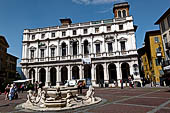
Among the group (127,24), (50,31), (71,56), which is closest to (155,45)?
(127,24)

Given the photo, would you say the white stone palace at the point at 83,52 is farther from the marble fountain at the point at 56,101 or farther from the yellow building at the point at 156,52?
the marble fountain at the point at 56,101

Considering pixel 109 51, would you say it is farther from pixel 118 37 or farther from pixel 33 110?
pixel 33 110

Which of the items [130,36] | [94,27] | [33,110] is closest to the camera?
[33,110]

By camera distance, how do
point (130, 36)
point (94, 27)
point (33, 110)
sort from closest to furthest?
point (33, 110) → point (130, 36) → point (94, 27)

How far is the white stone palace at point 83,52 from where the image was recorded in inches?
1200

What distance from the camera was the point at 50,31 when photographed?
3575cm

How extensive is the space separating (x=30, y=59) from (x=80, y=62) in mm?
13684

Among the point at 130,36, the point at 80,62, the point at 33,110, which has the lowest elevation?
the point at 33,110

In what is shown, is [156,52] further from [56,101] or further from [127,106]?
[56,101]

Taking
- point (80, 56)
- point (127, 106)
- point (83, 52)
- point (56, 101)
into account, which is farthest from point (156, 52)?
point (56, 101)

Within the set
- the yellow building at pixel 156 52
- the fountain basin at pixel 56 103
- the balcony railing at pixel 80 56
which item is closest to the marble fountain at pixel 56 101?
the fountain basin at pixel 56 103

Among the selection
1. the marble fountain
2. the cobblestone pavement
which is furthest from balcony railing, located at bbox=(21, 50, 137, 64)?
the marble fountain

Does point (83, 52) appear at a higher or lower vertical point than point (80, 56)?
higher

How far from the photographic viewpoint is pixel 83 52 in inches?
1284
